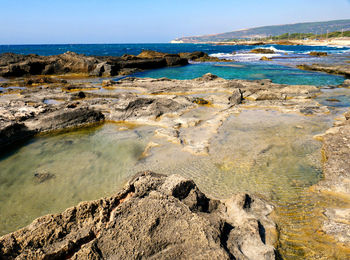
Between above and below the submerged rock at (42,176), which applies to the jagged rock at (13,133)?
above

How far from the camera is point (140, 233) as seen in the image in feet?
9.19

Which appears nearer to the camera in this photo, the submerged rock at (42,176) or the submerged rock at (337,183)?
the submerged rock at (337,183)

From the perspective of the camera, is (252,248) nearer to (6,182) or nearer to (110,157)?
(110,157)

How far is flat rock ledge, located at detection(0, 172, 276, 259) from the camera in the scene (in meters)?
2.63

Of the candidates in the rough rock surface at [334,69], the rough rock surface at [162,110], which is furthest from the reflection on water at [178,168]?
the rough rock surface at [334,69]

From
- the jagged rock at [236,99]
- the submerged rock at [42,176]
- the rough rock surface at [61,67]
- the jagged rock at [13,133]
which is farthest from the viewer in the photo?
the rough rock surface at [61,67]

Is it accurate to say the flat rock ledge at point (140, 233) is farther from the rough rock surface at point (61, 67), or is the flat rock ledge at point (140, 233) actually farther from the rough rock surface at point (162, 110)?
the rough rock surface at point (61, 67)

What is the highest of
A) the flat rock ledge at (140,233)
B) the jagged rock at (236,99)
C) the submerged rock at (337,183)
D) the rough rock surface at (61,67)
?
the rough rock surface at (61,67)

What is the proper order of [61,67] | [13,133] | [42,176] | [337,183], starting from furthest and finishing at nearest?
1. [61,67]
2. [13,133]
3. [42,176]
4. [337,183]

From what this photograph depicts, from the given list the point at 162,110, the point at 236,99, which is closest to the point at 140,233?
the point at 162,110

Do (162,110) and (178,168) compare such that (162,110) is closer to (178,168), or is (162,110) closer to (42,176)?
(178,168)

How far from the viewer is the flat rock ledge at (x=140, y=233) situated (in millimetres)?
2635

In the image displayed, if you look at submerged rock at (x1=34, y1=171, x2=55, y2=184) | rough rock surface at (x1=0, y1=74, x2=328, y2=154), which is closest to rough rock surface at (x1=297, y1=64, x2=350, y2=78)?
rough rock surface at (x1=0, y1=74, x2=328, y2=154)

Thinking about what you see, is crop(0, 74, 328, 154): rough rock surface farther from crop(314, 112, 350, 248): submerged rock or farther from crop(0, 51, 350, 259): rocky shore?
crop(314, 112, 350, 248): submerged rock
